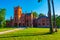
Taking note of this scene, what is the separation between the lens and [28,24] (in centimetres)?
8881

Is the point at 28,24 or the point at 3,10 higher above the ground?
the point at 3,10

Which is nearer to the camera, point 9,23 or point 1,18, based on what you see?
point 1,18

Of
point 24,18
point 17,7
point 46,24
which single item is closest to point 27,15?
point 24,18

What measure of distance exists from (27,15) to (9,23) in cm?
1325

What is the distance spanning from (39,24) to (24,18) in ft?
34.5

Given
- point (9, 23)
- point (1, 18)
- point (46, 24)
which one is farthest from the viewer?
point (9, 23)

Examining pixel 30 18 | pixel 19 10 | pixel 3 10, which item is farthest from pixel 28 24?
pixel 3 10

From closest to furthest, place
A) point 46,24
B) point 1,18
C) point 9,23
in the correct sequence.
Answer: point 1,18 < point 46,24 < point 9,23

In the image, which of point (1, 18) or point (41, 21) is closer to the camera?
point (1, 18)

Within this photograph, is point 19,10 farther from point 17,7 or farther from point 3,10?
point 3,10

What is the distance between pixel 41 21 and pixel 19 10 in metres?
16.1

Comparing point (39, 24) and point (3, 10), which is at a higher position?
point (3, 10)

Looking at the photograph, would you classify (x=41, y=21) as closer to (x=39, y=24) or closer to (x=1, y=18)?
(x=39, y=24)

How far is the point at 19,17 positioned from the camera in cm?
9156
